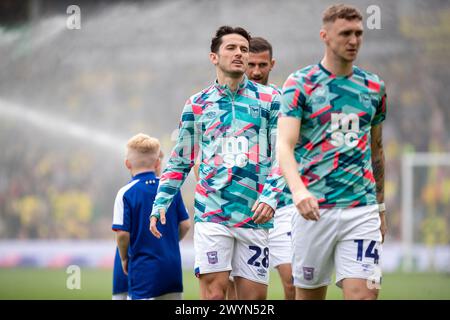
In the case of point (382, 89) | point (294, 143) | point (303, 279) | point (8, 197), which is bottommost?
point (303, 279)

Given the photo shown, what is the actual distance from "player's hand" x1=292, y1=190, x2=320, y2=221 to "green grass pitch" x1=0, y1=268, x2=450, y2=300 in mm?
7301

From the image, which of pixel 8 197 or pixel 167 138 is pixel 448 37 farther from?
pixel 8 197

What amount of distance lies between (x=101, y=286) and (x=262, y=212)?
30.8 feet

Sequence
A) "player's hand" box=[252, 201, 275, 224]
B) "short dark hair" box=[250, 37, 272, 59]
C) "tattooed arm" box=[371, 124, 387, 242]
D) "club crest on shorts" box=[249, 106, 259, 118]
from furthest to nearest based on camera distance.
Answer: "short dark hair" box=[250, 37, 272, 59] < "club crest on shorts" box=[249, 106, 259, 118] < "player's hand" box=[252, 201, 275, 224] < "tattooed arm" box=[371, 124, 387, 242]

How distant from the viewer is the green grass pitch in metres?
13.1

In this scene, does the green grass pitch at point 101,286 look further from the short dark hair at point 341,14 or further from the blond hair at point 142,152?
the short dark hair at point 341,14

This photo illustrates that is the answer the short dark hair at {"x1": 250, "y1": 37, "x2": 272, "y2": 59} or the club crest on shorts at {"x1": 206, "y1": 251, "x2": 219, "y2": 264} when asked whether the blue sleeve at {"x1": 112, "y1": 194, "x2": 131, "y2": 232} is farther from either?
the short dark hair at {"x1": 250, "y1": 37, "x2": 272, "y2": 59}

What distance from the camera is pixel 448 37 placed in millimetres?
26297

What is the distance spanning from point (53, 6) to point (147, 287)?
24.0m

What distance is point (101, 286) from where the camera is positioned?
1512 cm

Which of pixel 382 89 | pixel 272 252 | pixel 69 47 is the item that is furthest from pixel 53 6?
pixel 382 89

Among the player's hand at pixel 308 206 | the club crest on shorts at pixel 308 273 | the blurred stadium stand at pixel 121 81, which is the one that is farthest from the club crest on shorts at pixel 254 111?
the blurred stadium stand at pixel 121 81

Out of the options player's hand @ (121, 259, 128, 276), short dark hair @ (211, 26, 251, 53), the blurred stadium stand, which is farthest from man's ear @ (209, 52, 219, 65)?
the blurred stadium stand

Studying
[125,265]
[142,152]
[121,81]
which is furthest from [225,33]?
[121,81]
